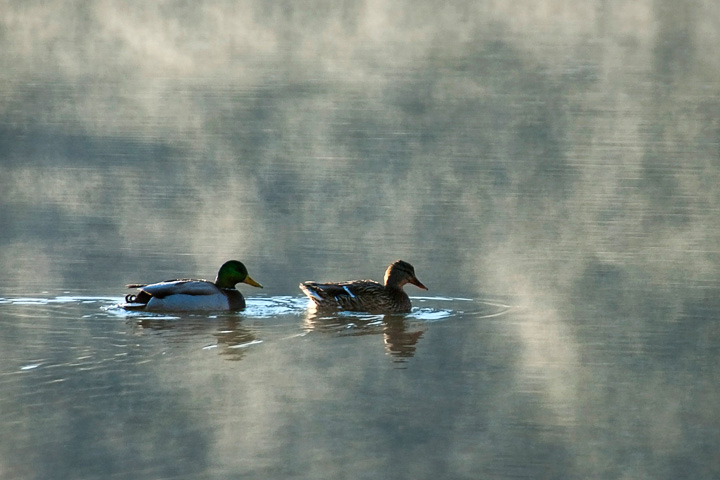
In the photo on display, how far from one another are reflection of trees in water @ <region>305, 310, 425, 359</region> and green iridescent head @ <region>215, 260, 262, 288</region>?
0.82 metres

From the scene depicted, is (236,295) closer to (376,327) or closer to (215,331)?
(215,331)

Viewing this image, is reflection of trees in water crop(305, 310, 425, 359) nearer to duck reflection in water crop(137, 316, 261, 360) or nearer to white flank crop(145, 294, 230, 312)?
duck reflection in water crop(137, 316, 261, 360)

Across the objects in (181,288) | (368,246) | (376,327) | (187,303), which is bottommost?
(376,327)

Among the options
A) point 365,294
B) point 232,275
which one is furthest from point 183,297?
point 365,294

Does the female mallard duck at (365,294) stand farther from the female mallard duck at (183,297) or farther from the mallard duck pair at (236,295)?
the female mallard duck at (183,297)

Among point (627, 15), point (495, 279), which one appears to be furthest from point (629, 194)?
point (627, 15)

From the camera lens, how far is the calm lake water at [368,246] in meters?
6.33

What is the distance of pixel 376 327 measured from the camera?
933 cm

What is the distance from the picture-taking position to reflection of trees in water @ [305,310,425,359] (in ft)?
28.0

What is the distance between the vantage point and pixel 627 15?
2622cm

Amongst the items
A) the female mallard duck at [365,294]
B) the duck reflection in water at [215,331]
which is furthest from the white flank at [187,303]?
the female mallard duck at [365,294]

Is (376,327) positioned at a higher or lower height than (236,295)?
lower

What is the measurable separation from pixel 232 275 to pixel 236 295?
25cm

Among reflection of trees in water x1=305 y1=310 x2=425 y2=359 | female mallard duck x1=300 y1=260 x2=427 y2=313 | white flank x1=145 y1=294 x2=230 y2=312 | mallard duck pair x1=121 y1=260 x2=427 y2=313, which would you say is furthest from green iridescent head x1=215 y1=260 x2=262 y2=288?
reflection of trees in water x1=305 y1=310 x2=425 y2=359
